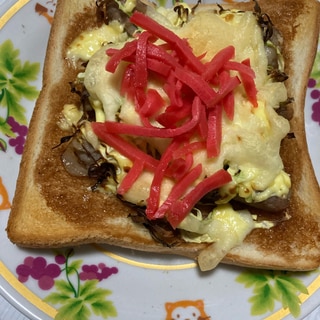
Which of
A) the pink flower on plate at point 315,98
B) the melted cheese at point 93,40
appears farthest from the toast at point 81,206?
the pink flower on plate at point 315,98

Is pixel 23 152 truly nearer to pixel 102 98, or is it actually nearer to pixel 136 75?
pixel 102 98

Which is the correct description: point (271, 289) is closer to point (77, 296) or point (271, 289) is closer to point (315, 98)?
A: point (77, 296)

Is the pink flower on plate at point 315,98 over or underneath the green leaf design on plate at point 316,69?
underneath

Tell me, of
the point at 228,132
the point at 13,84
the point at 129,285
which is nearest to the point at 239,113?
the point at 228,132

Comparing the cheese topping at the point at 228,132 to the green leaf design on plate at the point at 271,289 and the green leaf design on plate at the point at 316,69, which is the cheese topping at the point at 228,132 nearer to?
the green leaf design on plate at the point at 271,289

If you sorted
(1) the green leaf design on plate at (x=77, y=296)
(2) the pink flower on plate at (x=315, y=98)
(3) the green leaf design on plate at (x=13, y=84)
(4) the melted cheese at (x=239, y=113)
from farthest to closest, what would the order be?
(2) the pink flower on plate at (x=315, y=98)
(3) the green leaf design on plate at (x=13, y=84)
(1) the green leaf design on plate at (x=77, y=296)
(4) the melted cheese at (x=239, y=113)

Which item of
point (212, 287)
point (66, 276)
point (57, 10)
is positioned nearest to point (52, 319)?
point (66, 276)

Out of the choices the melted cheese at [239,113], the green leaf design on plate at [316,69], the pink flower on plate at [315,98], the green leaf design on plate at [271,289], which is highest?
the melted cheese at [239,113]
